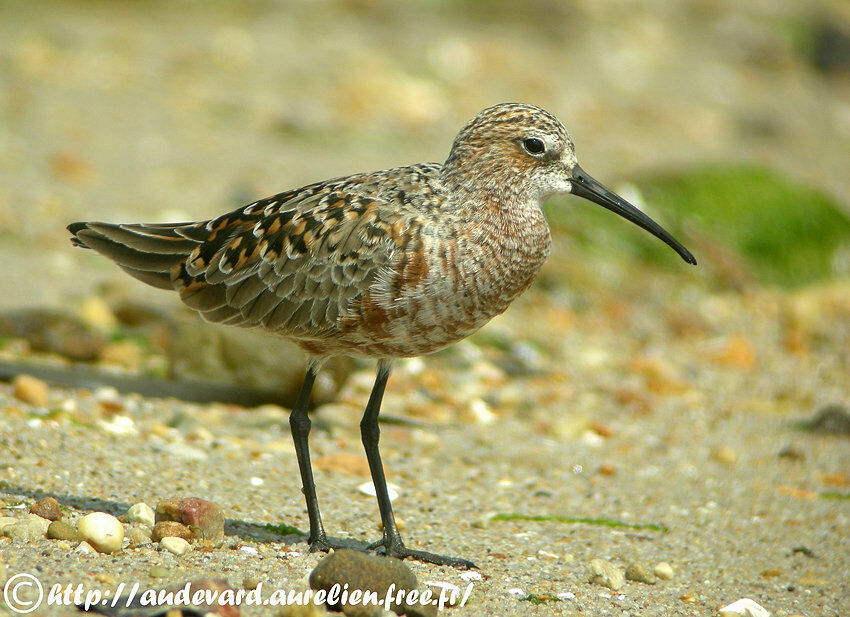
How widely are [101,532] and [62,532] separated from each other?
0.75 ft

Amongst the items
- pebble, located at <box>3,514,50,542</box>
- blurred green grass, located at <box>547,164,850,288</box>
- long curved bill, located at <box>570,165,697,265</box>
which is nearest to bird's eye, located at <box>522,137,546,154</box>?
long curved bill, located at <box>570,165,697,265</box>

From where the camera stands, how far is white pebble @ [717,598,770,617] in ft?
18.4

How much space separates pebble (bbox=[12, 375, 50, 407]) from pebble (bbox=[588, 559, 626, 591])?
3.91 metres

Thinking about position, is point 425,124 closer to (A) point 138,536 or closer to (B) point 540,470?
(B) point 540,470

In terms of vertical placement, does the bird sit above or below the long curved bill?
below

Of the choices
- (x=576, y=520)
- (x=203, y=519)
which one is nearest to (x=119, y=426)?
(x=203, y=519)

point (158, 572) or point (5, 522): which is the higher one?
point (5, 522)

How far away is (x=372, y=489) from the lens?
23.4 ft

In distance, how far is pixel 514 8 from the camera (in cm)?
1928

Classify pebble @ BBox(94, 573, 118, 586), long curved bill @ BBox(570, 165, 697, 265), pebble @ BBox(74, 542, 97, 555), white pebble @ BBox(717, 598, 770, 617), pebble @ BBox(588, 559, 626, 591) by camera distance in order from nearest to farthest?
pebble @ BBox(94, 573, 118, 586), pebble @ BBox(74, 542, 97, 555), white pebble @ BBox(717, 598, 770, 617), pebble @ BBox(588, 559, 626, 591), long curved bill @ BBox(570, 165, 697, 265)

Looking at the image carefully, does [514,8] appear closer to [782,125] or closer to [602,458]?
[782,125]

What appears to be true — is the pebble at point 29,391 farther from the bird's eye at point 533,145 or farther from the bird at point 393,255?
the bird's eye at point 533,145

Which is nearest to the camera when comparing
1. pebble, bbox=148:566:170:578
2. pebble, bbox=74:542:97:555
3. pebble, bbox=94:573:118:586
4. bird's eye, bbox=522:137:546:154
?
pebble, bbox=94:573:118:586

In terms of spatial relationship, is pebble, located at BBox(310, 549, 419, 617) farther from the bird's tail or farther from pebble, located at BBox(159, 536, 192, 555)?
the bird's tail
